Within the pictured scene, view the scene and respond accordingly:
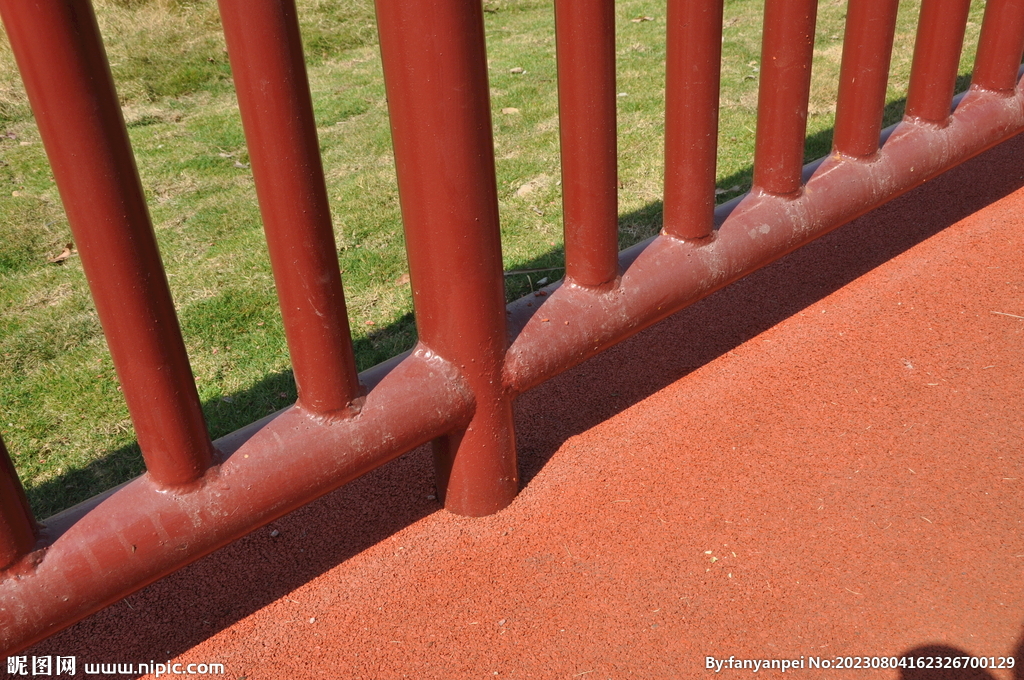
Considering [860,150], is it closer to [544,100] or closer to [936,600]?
[936,600]

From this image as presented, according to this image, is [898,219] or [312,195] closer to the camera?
[312,195]

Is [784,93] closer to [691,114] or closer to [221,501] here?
[691,114]

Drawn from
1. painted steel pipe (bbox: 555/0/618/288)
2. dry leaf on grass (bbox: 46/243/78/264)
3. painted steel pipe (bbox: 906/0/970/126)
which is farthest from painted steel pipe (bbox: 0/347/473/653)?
dry leaf on grass (bbox: 46/243/78/264)

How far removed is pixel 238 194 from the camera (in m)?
4.64

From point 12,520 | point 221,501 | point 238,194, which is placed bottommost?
point 238,194

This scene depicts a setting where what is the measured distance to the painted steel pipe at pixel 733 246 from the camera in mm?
2273

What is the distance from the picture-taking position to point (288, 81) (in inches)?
66.4

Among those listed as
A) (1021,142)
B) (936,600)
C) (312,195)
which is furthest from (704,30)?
(1021,142)

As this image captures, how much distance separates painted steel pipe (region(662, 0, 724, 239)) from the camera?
2186 mm

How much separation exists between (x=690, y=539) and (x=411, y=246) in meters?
0.94

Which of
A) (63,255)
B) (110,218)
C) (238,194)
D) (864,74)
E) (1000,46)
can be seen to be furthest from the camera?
(238,194)

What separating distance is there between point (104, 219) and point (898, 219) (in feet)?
9.50

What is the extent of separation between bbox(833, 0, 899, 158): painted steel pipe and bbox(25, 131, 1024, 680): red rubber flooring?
575 mm

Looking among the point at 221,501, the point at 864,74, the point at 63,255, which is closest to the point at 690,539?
the point at 221,501
